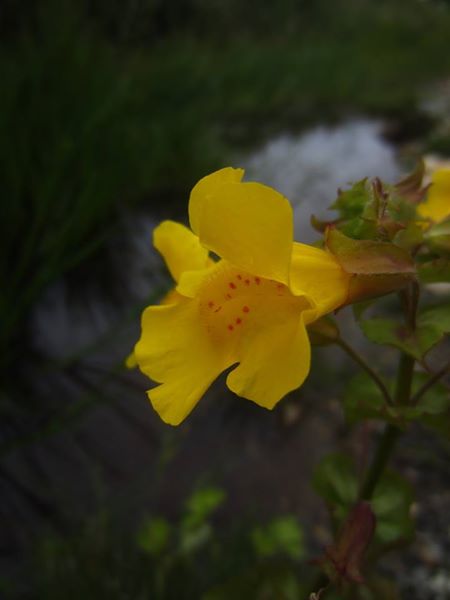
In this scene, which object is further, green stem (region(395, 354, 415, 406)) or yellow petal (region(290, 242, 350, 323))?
green stem (region(395, 354, 415, 406))

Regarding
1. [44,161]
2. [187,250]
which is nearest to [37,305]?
[44,161]

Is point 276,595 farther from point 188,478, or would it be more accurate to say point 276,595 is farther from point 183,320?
point 188,478

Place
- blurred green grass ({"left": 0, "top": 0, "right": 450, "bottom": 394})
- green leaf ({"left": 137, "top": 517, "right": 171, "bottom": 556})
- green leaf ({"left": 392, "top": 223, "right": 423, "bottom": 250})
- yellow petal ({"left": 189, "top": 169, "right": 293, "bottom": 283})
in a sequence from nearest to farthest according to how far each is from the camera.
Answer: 1. yellow petal ({"left": 189, "top": 169, "right": 293, "bottom": 283})
2. green leaf ({"left": 392, "top": 223, "right": 423, "bottom": 250})
3. green leaf ({"left": 137, "top": 517, "right": 171, "bottom": 556})
4. blurred green grass ({"left": 0, "top": 0, "right": 450, "bottom": 394})

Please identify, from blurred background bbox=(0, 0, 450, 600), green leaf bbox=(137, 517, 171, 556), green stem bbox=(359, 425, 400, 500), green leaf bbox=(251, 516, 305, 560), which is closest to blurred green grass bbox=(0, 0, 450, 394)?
blurred background bbox=(0, 0, 450, 600)

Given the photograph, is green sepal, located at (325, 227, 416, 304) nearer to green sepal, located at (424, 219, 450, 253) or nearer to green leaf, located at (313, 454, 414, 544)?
green sepal, located at (424, 219, 450, 253)

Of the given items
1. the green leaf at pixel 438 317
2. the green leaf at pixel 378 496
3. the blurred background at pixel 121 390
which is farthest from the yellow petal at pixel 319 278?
the blurred background at pixel 121 390

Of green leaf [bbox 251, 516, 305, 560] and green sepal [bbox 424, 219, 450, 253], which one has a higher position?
green sepal [bbox 424, 219, 450, 253]

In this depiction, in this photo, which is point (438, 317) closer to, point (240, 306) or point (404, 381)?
point (404, 381)

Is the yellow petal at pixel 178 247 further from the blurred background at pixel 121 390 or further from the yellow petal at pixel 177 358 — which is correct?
the blurred background at pixel 121 390
